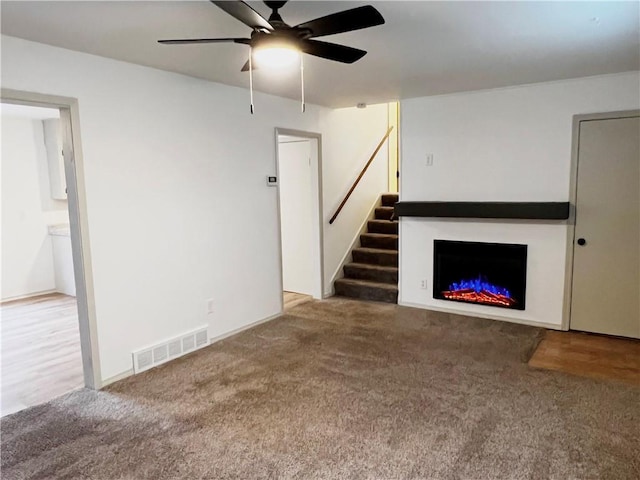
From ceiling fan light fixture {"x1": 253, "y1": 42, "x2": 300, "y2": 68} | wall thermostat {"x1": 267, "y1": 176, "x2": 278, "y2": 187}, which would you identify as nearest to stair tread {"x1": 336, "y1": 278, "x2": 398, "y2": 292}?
wall thermostat {"x1": 267, "y1": 176, "x2": 278, "y2": 187}

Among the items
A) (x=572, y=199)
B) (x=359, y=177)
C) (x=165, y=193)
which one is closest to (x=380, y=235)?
(x=359, y=177)

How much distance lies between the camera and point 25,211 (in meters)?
5.96

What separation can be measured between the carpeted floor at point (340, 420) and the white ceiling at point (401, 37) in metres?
2.30

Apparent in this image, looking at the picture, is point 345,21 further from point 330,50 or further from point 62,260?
point 62,260

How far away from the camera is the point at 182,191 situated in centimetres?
374

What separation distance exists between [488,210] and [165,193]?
9.93 ft

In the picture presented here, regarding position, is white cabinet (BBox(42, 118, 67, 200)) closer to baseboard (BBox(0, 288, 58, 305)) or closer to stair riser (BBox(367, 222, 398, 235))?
baseboard (BBox(0, 288, 58, 305))

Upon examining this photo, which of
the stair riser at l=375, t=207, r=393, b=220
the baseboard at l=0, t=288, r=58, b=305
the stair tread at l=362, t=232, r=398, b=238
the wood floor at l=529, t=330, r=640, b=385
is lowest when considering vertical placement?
the wood floor at l=529, t=330, r=640, b=385

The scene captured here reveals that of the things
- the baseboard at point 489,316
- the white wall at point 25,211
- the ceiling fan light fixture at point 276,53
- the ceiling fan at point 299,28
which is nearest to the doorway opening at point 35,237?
the white wall at point 25,211

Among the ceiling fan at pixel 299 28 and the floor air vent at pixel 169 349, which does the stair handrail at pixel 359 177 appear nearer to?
the floor air vent at pixel 169 349

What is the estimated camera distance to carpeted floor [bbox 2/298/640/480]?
2.29m

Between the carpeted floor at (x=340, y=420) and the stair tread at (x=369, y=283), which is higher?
the stair tread at (x=369, y=283)

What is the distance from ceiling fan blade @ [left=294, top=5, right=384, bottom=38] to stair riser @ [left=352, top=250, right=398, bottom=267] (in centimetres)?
390

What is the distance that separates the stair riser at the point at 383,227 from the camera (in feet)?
19.9
